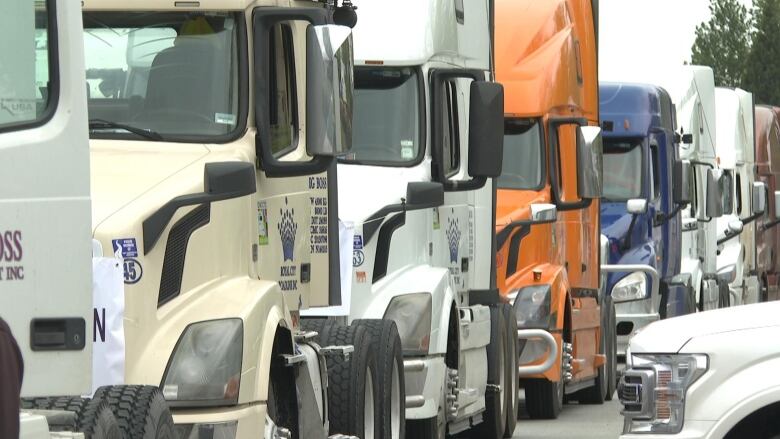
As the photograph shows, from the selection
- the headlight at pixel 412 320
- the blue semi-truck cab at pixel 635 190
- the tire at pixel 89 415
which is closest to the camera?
the tire at pixel 89 415

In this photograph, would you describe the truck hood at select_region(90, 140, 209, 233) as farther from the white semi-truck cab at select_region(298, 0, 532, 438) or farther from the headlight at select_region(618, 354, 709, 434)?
the white semi-truck cab at select_region(298, 0, 532, 438)

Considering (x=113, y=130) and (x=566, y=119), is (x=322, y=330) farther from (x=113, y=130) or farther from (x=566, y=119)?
(x=566, y=119)

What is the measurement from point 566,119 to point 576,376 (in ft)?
7.79

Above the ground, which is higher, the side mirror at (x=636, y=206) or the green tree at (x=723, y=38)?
the green tree at (x=723, y=38)

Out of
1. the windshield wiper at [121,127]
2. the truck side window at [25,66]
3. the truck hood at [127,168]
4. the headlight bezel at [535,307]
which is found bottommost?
the headlight bezel at [535,307]

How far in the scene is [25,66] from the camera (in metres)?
6.01

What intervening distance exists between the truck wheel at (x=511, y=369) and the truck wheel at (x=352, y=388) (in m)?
4.86

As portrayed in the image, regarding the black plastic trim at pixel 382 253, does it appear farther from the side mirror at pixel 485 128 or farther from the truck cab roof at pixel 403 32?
the truck cab roof at pixel 403 32

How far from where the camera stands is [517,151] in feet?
59.6

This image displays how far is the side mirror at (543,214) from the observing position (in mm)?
17359

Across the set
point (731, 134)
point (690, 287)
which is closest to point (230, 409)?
point (690, 287)

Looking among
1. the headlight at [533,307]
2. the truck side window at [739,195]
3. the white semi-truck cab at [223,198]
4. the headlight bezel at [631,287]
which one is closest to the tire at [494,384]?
the headlight at [533,307]

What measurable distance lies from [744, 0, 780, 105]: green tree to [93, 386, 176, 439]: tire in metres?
87.7

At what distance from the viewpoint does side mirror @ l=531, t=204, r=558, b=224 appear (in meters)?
17.4
